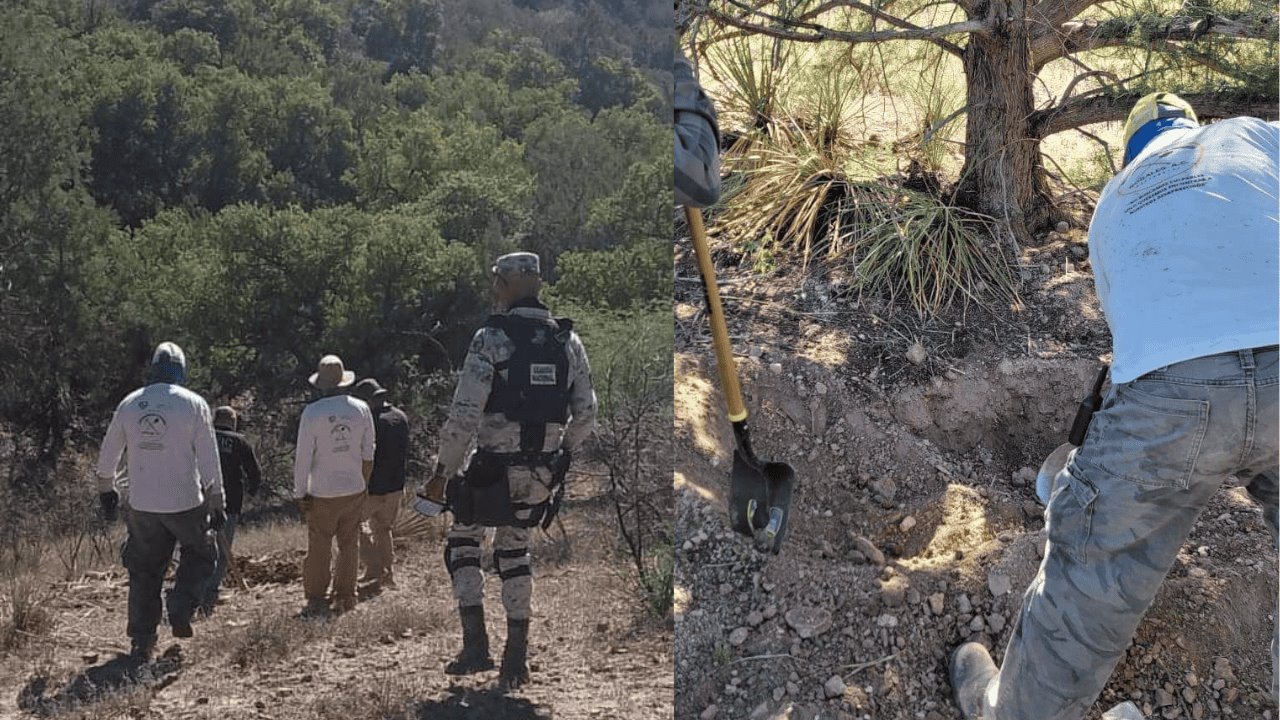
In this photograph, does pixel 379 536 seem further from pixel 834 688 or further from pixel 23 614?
pixel 834 688

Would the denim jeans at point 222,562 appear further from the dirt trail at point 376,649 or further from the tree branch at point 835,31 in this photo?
the tree branch at point 835,31

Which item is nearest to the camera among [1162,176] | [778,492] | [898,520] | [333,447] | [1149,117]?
[1162,176]

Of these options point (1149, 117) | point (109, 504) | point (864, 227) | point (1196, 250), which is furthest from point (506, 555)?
point (864, 227)

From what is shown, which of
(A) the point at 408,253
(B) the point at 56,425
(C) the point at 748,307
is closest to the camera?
(B) the point at 56,425

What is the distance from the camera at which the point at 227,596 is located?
268 cm

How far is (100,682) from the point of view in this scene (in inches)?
101

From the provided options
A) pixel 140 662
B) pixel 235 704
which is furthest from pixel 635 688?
pixel 140 662

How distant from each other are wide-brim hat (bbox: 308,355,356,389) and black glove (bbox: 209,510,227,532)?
14.2 inches

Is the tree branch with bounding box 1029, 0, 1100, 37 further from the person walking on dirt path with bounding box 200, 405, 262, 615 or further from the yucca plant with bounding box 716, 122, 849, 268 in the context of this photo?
the person walking on dirt path with bounding box 200, 405, 262, 615

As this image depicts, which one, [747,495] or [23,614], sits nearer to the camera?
[23,614]

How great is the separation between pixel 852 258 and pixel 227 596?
97.9 inches

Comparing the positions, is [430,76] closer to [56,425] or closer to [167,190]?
[167,190]

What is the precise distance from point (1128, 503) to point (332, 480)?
1734 millimetres

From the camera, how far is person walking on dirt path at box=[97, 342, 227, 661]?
2613mm
